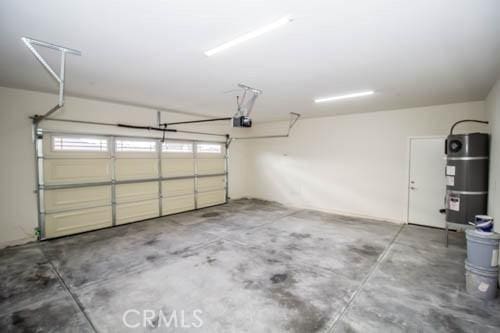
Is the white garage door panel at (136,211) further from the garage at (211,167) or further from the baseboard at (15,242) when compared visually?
the baseboard at (15,242)

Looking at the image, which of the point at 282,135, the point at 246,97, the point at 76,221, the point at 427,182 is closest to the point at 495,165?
the point at 427,182

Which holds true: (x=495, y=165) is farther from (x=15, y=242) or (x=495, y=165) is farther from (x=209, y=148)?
(x=15, y=242)

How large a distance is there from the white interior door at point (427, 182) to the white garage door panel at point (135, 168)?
6.16m

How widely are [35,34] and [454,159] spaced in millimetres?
5813

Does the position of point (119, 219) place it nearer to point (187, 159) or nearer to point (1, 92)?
point (187, 159)

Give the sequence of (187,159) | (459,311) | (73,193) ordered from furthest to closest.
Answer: (187,159) → (73,193) → (459,311)

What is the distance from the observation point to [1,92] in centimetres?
387

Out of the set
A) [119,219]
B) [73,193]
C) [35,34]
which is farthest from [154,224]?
[35,34]

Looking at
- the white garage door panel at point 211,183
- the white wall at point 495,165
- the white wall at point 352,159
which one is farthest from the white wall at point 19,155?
the white wall at point 495,165

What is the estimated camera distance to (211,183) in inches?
289

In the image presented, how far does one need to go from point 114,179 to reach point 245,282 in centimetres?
A: 392

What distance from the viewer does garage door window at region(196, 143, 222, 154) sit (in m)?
6.99

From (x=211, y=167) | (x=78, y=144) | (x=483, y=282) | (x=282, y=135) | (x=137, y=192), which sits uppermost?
(x=282, y=135)

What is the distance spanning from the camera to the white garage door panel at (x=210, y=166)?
698 cm
